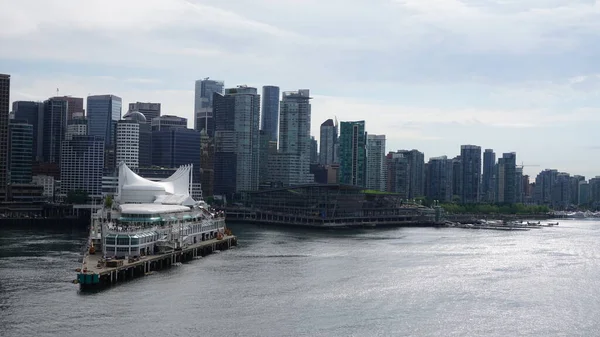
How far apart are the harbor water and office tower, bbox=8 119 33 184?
3007 inches

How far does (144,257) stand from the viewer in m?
55.9

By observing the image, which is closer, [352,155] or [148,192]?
[148,192]

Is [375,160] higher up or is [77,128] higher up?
[77,128]

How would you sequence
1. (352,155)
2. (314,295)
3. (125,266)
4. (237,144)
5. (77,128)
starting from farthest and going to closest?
(237,144), (352,155), (77,128), (125,266), (314,295)

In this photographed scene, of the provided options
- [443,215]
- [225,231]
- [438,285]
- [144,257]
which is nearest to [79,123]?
[443,215]

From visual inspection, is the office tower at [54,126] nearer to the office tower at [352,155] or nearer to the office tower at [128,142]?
the office tower at [128,142]

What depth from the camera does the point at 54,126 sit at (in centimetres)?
19425

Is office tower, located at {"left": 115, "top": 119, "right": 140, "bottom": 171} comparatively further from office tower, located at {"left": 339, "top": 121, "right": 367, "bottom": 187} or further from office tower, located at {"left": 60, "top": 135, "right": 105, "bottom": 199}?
office tower, located at {"left": 339, "top": 121, "right": 367, "bottom": 187}

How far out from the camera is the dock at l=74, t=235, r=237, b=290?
45.9 metres

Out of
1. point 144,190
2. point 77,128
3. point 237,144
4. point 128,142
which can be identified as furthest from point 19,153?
point 144,190

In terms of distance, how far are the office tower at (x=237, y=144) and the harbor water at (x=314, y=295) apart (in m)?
113

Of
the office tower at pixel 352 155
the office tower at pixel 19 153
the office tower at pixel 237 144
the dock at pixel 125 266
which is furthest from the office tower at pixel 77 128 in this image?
the dock at pixel 125 266

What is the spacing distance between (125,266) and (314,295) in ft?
43.0

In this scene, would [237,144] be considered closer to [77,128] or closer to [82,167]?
[77,128]
